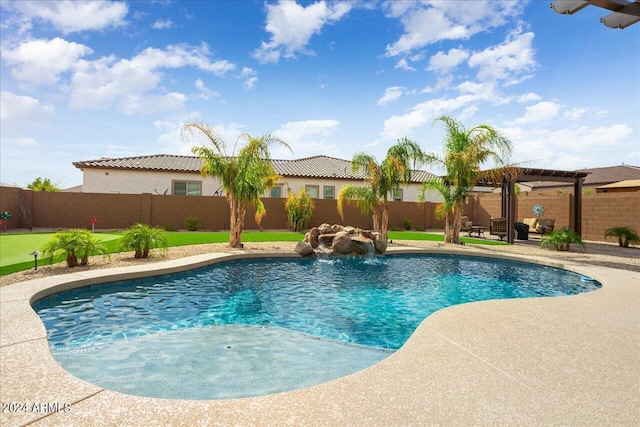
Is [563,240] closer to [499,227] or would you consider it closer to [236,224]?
[499,227]

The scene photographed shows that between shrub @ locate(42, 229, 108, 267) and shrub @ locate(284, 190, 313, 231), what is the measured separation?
1139 cm

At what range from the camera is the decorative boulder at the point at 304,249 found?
36.8 ft

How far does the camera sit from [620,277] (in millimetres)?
7574

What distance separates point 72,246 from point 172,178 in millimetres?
14033

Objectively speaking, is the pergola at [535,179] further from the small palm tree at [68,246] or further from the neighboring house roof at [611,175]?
the neighboring house roof at [611,175]

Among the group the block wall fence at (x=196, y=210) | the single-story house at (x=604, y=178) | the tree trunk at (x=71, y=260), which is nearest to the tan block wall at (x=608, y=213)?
the block wall fence at (x=196, y=210)

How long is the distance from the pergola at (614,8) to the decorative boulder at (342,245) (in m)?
8.19

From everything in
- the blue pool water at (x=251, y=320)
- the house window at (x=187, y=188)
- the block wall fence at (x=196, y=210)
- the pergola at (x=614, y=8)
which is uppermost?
the pergola at (x=614, y=8)

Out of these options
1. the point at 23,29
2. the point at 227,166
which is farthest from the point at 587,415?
the point at 23,29

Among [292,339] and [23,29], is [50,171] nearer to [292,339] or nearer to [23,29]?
[23,29]

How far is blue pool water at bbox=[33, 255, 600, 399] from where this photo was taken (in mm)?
3605

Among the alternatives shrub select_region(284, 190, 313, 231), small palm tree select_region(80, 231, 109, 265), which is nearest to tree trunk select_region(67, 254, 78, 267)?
small palm tree select_region(80, 231, 109, 265)

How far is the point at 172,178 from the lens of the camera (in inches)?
839

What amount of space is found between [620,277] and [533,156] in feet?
26.1
